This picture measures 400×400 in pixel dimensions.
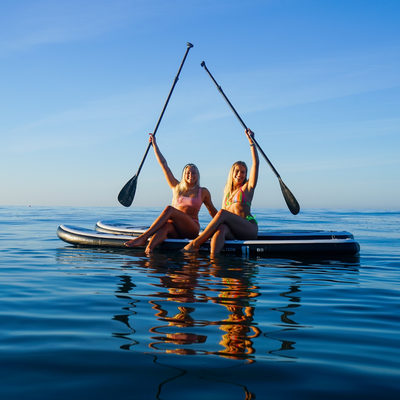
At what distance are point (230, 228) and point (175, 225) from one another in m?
0.94

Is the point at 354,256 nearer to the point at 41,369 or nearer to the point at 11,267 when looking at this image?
the point at 11,267

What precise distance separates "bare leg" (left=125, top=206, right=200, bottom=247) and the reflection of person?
14.2 inches

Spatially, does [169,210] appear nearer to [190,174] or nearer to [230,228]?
[190,174]

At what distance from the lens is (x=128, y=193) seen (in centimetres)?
890

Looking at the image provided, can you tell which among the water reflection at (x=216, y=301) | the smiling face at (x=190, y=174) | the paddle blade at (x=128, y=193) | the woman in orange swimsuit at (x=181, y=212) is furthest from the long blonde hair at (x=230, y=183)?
the paddle blade at (x=128, y=193)

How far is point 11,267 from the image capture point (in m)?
5.17

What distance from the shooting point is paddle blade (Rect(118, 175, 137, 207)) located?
8.87m

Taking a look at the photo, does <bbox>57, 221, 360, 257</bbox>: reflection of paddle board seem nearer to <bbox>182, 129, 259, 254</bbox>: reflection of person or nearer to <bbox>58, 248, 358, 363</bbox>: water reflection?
<bbox>182, 129, 259, 254</bbox>: reflection of person

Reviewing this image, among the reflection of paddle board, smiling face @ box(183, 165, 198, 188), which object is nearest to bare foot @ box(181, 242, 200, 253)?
the reflection of paddle board

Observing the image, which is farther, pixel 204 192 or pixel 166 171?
pixel 166 171

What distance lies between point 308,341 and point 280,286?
5.70 ft

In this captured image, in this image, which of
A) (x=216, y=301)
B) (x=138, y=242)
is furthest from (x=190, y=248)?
(x=216, y=301)

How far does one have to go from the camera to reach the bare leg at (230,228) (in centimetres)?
648

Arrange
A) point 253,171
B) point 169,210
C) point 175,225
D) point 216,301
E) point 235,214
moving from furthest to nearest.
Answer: point 175,225 → point 169,210 → point 235,214 → point 253,171 → point 216,301
